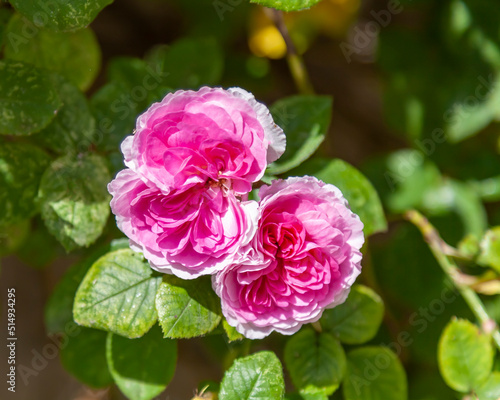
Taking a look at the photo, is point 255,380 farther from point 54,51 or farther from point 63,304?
point 54,51

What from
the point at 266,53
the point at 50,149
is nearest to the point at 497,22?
the point at 266,53

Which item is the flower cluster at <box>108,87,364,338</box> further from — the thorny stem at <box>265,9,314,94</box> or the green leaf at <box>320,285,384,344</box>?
the thorny stem at <box>265,9,314,94</box>

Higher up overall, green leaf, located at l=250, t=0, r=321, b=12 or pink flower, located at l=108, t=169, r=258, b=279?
green leaf, located at l=250, t=0, r=321, b=12

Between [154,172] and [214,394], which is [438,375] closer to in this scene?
[214,394]

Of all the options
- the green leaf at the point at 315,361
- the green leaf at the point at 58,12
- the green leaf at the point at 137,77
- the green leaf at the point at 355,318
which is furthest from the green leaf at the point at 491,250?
the green leaf at the point at 58,12

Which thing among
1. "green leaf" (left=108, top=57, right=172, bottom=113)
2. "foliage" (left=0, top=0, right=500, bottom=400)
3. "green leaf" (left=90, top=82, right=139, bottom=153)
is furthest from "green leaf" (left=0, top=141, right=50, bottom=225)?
"green leaf" (left=108, top=57, right=172, bottom=113)

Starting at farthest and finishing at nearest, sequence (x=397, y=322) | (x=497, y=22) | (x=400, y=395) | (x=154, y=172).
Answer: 1. (x=397, y=322)
2. (x=497, y=22)
3. (x=400, y=395)
4. (x=154, y=172)

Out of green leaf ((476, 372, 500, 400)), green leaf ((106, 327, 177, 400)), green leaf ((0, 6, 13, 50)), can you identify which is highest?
green leaf ((0, 6, 13, 50))
